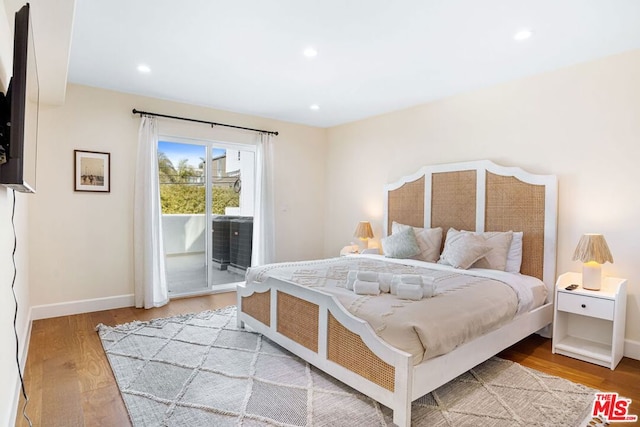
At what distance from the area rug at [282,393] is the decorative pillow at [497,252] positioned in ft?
2.99

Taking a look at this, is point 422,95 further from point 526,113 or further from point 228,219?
point 228,219

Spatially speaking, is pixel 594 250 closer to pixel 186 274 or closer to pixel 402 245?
pixel 402 245

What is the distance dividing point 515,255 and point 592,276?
64 centimetres

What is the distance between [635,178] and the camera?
2.90 meters

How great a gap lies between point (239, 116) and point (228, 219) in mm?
1494

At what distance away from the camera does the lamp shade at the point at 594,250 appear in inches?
110

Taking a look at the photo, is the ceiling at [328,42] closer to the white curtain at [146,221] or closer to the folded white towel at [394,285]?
the white curtain at [146,221]

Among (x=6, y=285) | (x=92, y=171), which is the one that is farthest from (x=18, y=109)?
(x=92, y=171)

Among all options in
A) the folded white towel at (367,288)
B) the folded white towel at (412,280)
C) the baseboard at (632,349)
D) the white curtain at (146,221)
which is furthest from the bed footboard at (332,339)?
the baseboard at (632,349)

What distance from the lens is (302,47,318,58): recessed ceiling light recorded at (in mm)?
2975

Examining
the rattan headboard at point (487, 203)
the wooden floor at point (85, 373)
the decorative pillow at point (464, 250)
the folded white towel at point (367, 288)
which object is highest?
the rattan headboard at point (487, 203)

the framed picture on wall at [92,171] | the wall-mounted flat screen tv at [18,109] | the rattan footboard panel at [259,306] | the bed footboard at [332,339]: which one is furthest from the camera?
the framed picture on wall at [92,171]

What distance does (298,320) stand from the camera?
8.83 feet

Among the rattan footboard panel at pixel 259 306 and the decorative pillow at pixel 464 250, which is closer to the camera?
the rattan footboard panel at pixel 259 306
